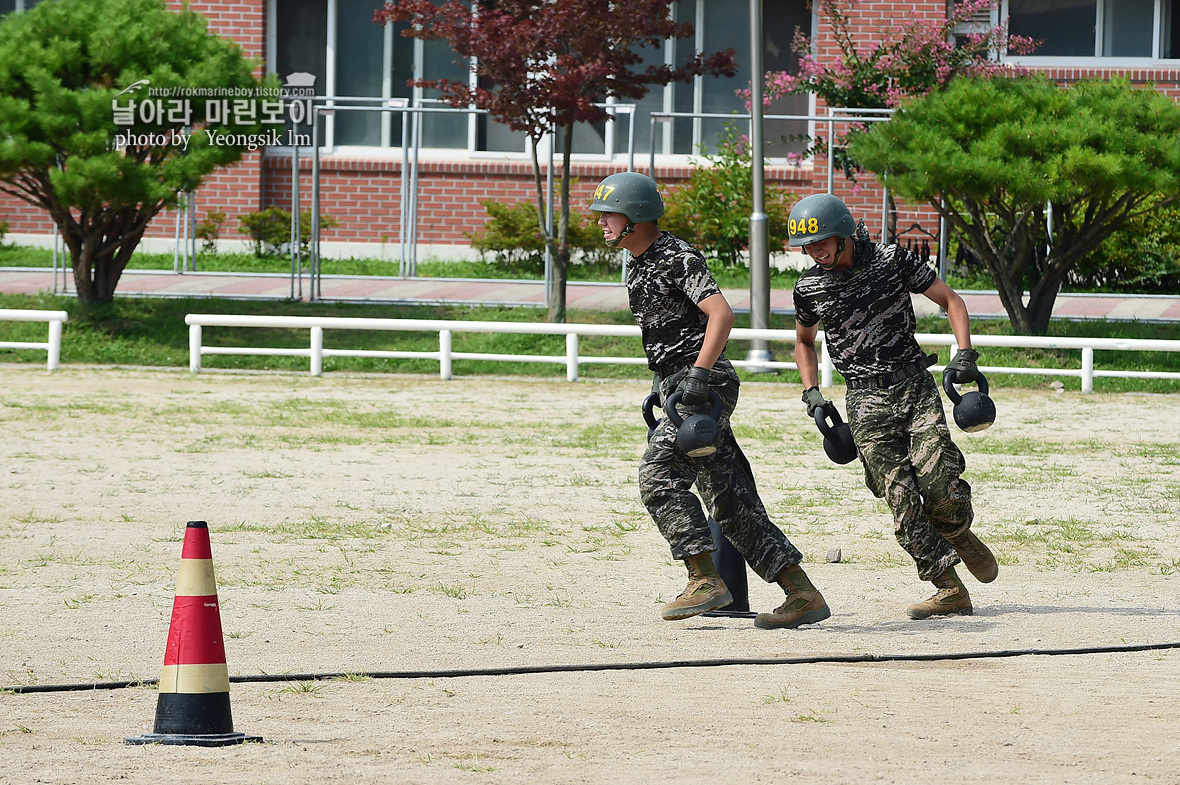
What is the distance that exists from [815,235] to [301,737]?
309 centimetres

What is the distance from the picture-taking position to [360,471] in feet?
36.3

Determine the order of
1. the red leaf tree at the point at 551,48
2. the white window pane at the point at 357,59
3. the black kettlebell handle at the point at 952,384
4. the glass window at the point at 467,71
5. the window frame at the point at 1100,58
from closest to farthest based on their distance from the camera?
1. the black kettlebell handle at the point at 952,384
2. the red leaf tree at the point at 551,48
3. the window frame at the point at 1100,58
4. the glass window at the point at 467,71
5. the white window pane at the point at 357,59

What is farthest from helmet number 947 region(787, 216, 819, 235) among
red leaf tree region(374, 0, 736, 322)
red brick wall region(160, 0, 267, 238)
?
red brick wall region(160, 0, 267, 238)

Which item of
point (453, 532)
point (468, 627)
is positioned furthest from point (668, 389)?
point (453, 532)

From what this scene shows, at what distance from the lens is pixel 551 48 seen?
18.3m

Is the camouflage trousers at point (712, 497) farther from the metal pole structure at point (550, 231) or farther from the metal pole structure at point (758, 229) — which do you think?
the metal pole structure at point (550, 231)

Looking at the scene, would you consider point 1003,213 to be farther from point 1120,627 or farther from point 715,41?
point 1120,627

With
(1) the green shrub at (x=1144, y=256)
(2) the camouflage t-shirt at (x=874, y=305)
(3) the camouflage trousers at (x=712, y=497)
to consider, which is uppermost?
(1) the green shrub at (x=1144, y=256)

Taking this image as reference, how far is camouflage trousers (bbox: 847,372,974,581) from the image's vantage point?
672 centimetres

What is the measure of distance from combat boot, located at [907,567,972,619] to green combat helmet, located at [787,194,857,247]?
1.56 meters

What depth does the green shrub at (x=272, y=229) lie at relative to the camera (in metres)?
25.1

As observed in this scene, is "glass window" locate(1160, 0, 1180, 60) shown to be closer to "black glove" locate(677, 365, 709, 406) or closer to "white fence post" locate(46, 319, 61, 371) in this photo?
"white fence post" locate(46, 319, 61, 371)

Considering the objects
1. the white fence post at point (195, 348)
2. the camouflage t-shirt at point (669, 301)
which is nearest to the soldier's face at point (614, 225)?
the camouflage t-shirt at point (669, 301)

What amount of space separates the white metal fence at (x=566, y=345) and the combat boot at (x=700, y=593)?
404 inches
